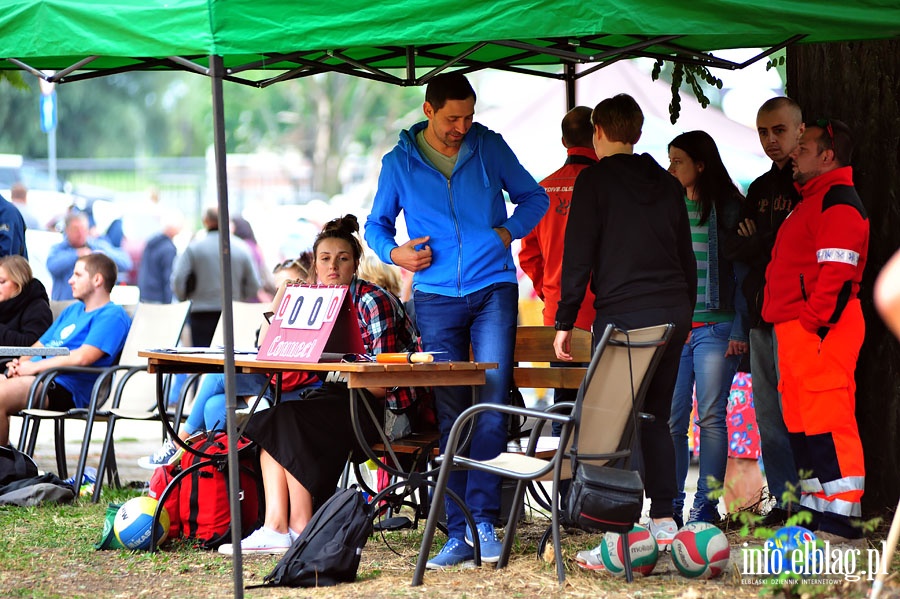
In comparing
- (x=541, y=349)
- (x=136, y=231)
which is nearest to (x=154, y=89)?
(x=136, y=231)

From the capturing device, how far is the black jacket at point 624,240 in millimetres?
4691

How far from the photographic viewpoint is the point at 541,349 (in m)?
5.98

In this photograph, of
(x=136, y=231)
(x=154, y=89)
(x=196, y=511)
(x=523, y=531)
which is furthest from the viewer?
(x=154, y=89)

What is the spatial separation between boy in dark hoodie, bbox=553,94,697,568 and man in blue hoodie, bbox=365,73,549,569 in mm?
314

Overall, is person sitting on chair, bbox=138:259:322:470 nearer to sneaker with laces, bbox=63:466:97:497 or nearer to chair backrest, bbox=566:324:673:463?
sneaker with laces, bbox=63:466:97:497

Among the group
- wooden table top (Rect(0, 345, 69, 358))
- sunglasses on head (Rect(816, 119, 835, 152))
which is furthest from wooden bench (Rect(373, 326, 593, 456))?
wooden table top (Rect(0, 345, 69, 358))

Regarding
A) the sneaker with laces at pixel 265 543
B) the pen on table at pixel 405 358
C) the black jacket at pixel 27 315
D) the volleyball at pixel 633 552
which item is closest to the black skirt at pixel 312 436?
the sneaker with laces at pixel 265 543

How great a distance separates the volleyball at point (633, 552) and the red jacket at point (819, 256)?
3.69 ft

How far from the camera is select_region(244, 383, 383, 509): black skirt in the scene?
512cm

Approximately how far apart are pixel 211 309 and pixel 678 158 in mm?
5620

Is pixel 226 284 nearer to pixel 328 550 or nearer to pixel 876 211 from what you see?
pixel 328 550

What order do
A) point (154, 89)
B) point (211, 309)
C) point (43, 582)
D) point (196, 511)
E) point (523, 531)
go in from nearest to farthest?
point (43, 582)
point (196, 511)
point (523, 531)
point (211, 309)
point (154, 89)

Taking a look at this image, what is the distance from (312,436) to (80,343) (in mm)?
2830

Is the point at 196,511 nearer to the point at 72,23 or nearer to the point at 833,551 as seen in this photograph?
the point at 72,23
